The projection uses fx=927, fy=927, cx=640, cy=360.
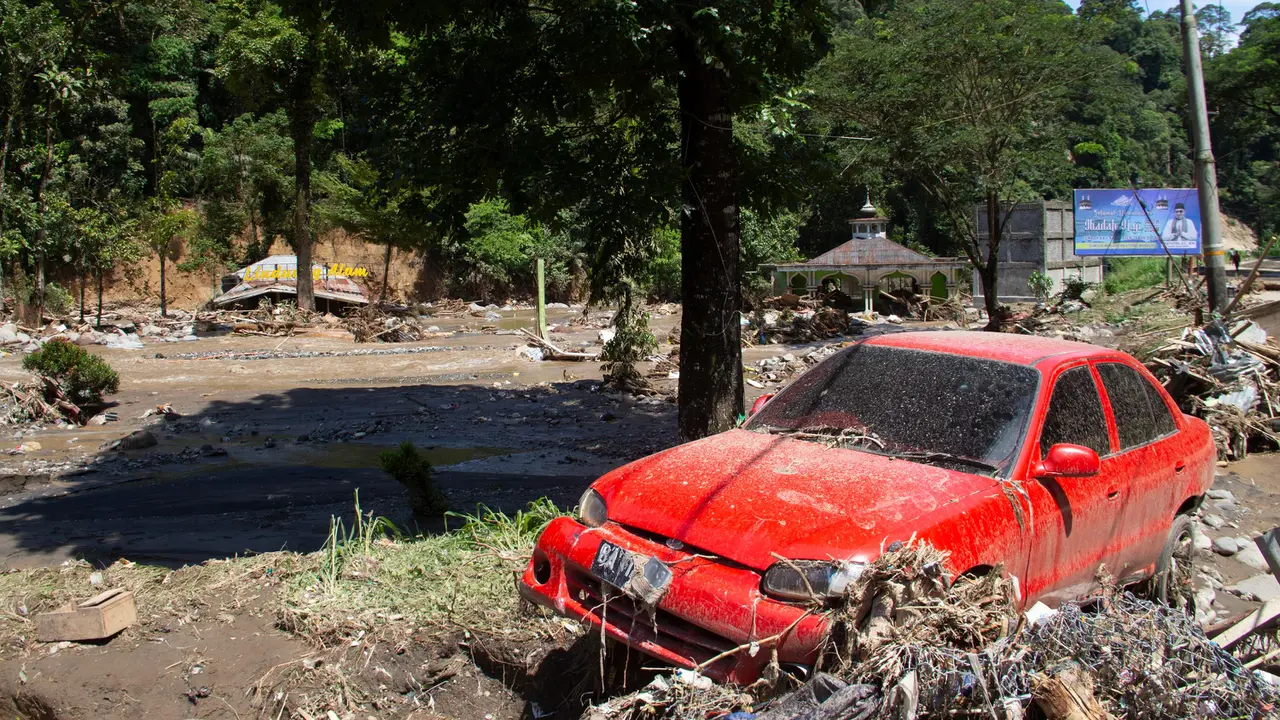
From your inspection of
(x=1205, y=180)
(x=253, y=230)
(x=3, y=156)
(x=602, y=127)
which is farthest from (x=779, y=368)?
(x=253, y=230)

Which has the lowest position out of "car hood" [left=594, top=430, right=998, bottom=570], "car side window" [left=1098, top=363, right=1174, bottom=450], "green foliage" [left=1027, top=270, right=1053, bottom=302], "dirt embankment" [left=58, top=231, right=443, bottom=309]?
"car hood" [left=594, top=430, right=998, bottom=570]

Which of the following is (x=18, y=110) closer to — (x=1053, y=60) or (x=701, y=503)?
(x=1053, y=60)

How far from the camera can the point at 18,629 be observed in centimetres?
489

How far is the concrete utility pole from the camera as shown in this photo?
10414 millimetres

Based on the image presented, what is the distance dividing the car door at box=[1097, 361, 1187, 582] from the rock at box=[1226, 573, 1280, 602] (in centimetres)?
158

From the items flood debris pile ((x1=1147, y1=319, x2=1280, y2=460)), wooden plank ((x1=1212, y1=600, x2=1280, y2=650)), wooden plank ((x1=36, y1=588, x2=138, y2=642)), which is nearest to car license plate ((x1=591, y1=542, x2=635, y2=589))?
wooden plank ((x1=1212, y1=600, x2=1280, y2=650))

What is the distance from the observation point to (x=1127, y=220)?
26.4 meters

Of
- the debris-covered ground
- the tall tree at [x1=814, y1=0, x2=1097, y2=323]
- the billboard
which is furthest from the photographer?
the billboard

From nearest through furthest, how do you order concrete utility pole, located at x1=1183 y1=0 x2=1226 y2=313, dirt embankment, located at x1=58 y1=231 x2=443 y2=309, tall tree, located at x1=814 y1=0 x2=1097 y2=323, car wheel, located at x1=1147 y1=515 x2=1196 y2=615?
car wheel, located at x1=1147 y1=515 x2=1196 y2=615 → concrete utility pole, located at x1=1183 y1=0 x2=1226 y2=313 → tall tree, located at x1=814 y1=0 x2=1097 y2=323 → dirt embankment, located at x1=58 y1=231 x2=443 y2=309

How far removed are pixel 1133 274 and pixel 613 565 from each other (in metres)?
29.5

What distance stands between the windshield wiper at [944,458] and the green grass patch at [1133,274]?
24.5m

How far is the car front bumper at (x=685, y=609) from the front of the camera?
3.24 meters

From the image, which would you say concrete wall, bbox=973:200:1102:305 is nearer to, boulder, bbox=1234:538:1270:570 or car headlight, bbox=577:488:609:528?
boulder, bbox=1234:538:1270:570

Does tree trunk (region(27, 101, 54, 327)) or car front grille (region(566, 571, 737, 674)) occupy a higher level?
tree trunk (region(27, 101, 54, 327))
